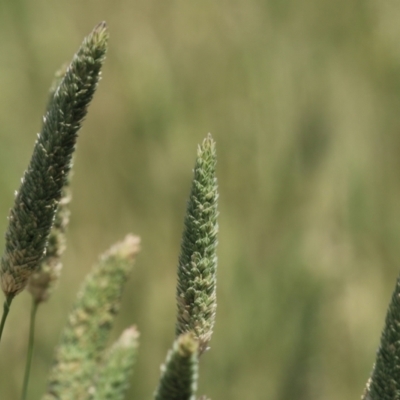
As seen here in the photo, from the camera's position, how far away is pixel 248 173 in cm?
233

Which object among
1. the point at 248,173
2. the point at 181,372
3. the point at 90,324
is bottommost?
the point at 181,372

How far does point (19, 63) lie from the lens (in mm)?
2582

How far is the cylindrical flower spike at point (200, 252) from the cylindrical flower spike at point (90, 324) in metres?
0.16

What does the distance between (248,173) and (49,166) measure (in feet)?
5.19

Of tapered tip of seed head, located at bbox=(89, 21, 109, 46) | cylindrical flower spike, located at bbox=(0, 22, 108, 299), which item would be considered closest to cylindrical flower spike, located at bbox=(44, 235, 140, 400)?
cylindrical flower spike, located at bbox=(0, 22, 108, 299)

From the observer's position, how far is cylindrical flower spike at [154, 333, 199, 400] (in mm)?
608

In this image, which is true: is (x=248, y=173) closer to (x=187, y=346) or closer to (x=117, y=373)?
(x=117, y=373)

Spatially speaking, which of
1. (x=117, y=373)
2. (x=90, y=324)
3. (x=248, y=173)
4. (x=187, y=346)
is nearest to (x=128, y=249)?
(x=90, y=324)

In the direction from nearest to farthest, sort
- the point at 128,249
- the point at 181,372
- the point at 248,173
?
the point at 181,372
the point at 128,249
the point at 248,173

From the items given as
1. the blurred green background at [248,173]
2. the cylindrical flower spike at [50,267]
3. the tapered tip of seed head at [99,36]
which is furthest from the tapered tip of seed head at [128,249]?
the blurred green background at [248,173]

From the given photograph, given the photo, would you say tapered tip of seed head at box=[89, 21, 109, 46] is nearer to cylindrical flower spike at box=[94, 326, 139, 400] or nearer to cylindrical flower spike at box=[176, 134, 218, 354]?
cylindrical flower spike at box=[176, 134, 218, 354]

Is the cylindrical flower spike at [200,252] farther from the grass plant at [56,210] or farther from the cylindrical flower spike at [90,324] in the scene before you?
the cylindrical flower spike at [90,324]

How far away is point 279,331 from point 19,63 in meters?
1.11

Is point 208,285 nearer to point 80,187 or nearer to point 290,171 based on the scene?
point 290,171
